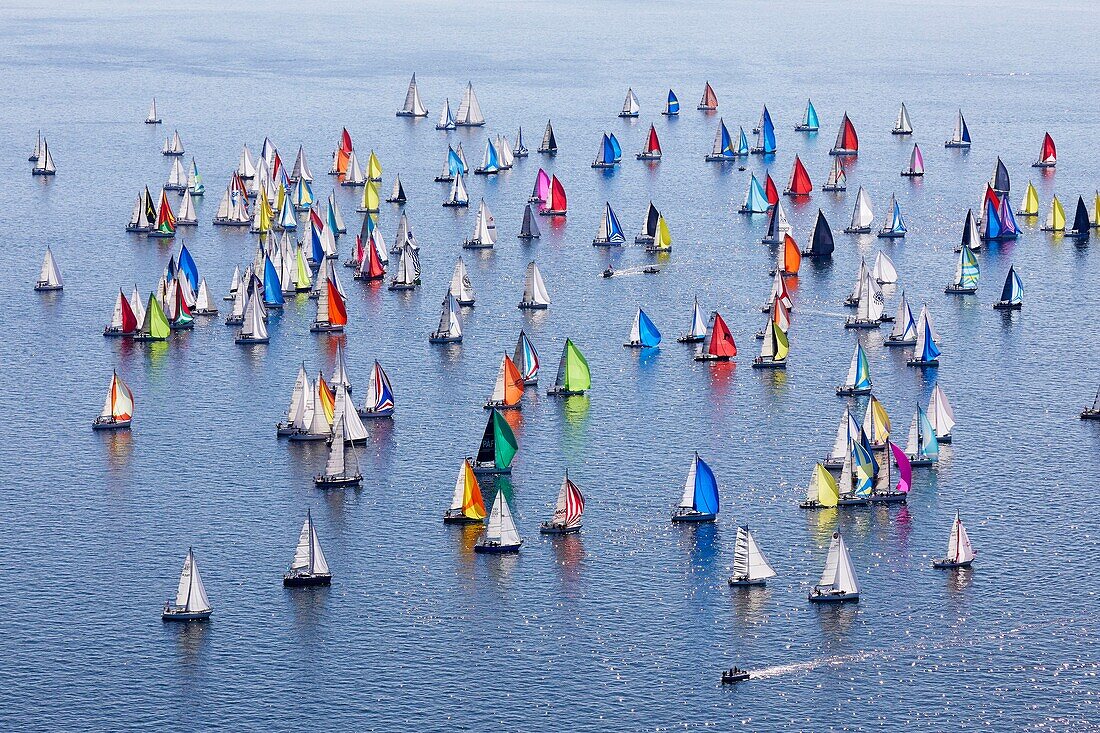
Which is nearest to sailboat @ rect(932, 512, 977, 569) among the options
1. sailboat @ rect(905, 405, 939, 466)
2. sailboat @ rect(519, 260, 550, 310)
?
sailboat @ rect(905, 405, 939, 466)

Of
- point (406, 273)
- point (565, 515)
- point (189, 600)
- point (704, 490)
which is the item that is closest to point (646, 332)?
point (406, 273)

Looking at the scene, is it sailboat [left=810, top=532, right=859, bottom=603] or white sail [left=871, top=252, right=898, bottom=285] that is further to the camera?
white sail [left=871, top=252, right=898, bottom=285]

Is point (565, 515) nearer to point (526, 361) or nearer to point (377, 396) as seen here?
point (377, 396)

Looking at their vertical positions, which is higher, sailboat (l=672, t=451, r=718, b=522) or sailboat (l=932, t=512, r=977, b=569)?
sailboat (l=672, t=451, r=718, b=522)

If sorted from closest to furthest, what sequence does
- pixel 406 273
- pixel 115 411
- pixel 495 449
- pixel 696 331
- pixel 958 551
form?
1. pixel 958 551
2. pixel 495 449
3. pixel 115 411
4. pixel 696 331
5. pixel 406 273

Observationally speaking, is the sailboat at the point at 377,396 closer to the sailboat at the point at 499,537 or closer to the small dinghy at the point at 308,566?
the sailboat at the point at 499,537

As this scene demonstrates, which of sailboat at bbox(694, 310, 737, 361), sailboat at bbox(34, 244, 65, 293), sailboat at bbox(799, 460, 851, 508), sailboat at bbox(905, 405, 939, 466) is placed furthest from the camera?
sailboat at bbox(34, 244, 65, 293)

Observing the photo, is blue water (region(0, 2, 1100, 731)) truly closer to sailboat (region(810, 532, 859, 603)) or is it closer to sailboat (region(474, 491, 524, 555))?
sailboat (region(810, 532, 859, 603))
